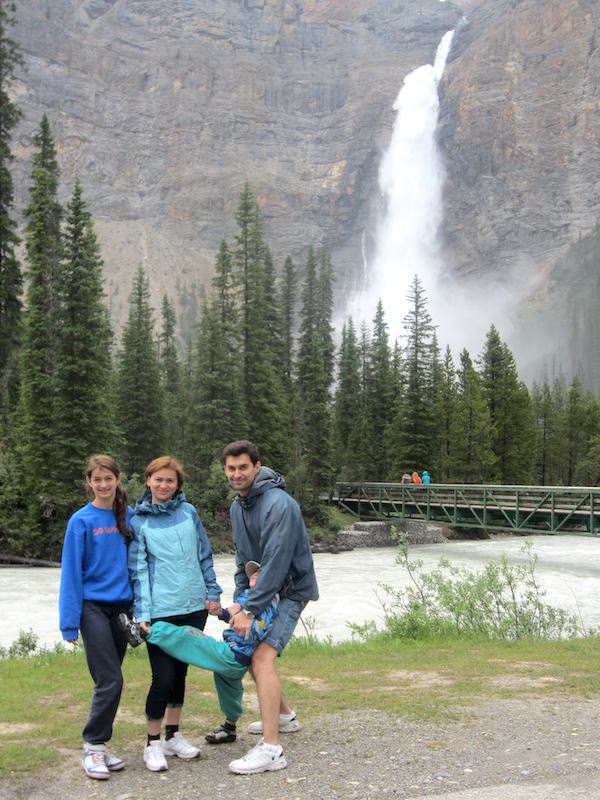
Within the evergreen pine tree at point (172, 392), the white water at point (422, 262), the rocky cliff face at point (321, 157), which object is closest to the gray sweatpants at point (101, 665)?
the evergreen pine tree at point (172, 392)

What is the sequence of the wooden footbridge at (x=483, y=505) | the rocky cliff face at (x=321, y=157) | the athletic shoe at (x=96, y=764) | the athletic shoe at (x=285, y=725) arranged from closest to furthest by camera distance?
1. the athletic shoe at (x=96, y=764)
2. the athletic shoe at (x=285, y=725)
3. the wooden footbridge at (x=483, y=505)
4. the rocky cliff face at (x=321, y=157)

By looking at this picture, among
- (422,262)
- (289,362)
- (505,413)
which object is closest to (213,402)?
(289,362)

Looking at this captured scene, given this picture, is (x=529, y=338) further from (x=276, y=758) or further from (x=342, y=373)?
(x=276, y=758)

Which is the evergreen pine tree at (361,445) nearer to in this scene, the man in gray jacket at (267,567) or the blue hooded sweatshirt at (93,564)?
the man in gray jacket at (267,567)

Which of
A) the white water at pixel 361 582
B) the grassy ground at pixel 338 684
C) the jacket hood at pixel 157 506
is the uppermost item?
the jacket hood at pixel 157 506

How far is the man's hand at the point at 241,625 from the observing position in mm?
5121

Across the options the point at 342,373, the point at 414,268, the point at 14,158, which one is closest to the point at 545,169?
the point at 414,268

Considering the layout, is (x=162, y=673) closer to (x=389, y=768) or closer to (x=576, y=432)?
(x=389, y=768)

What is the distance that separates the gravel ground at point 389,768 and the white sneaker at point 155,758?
1.6 inches

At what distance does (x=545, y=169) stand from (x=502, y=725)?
587ft

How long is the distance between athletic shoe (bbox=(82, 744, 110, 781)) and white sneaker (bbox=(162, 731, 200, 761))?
0.47m

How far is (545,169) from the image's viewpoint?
16950 centimetres

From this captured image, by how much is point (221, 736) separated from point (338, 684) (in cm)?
222

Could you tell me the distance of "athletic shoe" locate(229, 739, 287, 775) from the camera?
4988 mm
